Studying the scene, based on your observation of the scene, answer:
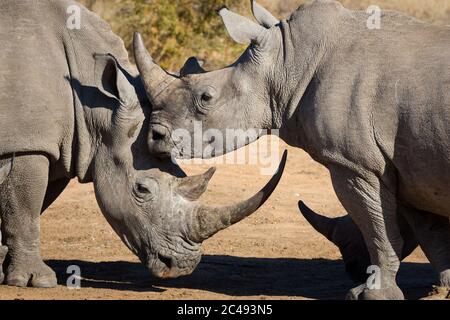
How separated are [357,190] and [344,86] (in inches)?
30.2

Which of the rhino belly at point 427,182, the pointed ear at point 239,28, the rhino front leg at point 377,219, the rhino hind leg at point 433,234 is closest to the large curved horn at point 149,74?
the pointed ear at point 239,28

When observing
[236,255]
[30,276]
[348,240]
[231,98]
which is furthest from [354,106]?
[236,255]

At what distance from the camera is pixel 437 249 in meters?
9.59

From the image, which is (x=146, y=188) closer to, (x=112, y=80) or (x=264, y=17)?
(x=112, y=80)

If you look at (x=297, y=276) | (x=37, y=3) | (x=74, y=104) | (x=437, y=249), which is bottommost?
(x=297, y=276)

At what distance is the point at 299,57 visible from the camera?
948 centimetres

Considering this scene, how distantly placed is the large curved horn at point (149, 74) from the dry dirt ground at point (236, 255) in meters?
1.63

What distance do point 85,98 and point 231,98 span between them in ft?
4.51

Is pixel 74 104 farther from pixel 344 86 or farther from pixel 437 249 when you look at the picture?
pixel 437 249

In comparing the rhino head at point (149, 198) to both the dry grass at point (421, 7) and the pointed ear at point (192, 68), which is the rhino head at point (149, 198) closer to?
the pointed ear at point (192, 68)

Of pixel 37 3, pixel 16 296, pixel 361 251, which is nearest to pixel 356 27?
pixel 361 251

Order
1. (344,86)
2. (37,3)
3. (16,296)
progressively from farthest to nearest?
1. (37,3)
2. (16,296)
3. (344,86)

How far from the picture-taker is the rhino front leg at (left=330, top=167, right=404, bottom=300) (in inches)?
358

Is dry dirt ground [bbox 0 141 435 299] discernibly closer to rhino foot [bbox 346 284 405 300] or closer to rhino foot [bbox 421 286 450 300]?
rhino foot [bbox 421 286 450 300]
